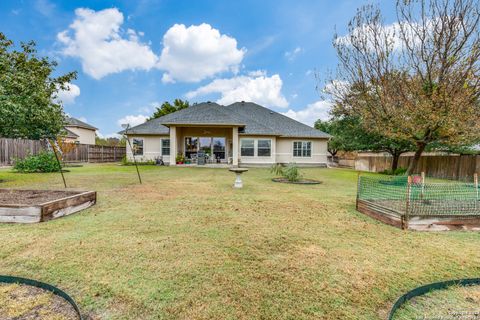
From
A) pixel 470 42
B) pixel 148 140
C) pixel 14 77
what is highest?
pixel 470 42

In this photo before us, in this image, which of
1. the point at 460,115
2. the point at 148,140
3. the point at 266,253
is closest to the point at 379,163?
the point at 460,115

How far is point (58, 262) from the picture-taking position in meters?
2.77

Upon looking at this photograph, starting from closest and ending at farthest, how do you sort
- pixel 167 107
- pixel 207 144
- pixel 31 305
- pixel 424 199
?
pixel 31 305, pixel 424 199, pixel 207 144, pixel 167 107

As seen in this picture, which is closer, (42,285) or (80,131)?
(42,285)

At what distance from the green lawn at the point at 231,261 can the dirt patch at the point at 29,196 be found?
0.73m

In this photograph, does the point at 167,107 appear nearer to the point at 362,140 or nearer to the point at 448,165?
the point at 362,140

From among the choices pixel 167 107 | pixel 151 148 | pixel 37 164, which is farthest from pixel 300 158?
pixel 167 107

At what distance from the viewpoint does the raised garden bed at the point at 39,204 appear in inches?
162

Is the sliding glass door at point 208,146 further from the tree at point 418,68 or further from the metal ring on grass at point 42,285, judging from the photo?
the metal ring on grass at point 42,285

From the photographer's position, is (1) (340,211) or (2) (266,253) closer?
(2) (266,253)

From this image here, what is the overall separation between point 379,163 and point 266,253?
2004 cm

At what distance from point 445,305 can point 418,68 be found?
886cm

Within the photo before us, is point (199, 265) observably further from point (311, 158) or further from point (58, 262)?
point (311, 158)

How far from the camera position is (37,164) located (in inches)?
482
